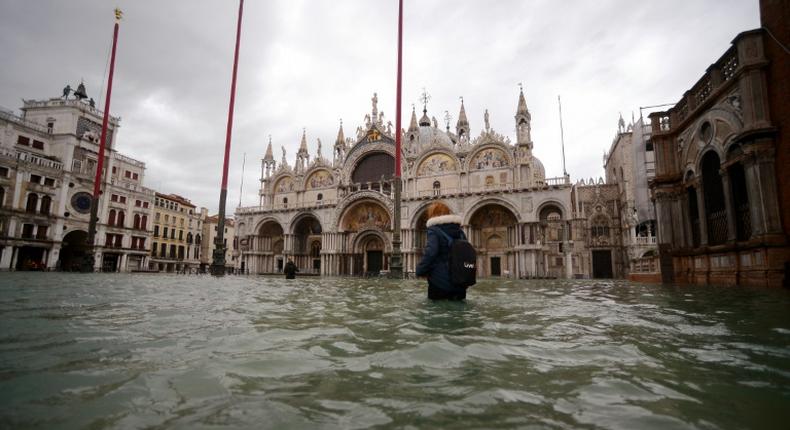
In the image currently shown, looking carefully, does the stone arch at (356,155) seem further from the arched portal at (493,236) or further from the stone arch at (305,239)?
the arched portal at (493,236)

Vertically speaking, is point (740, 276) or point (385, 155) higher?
point (385, 155)

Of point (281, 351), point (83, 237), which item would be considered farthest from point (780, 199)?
point (83, 237)

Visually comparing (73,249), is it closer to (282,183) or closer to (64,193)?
(64,193)

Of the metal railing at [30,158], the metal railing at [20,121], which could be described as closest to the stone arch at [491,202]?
the metal railing at [30,158]

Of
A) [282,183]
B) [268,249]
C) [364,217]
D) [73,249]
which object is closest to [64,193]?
[73,249]

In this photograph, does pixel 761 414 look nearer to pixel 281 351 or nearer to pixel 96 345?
pixel 281 351

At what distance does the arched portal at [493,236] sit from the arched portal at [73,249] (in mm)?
39303

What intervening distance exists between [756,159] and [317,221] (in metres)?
36.3

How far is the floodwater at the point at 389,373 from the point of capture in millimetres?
1658

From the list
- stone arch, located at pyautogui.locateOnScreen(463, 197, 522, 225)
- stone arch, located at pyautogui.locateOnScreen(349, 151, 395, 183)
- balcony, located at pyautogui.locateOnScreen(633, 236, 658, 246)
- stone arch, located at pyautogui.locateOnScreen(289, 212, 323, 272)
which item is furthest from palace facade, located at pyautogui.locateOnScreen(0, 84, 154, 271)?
balcony, located at pyautogui.locateOnScreen(633, 236, 658, 246)

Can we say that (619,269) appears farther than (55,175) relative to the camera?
No

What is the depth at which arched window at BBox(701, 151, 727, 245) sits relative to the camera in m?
11.5

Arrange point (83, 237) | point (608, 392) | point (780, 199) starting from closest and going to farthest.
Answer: point (608, 392)
point (780, 199)
point (83, 237)

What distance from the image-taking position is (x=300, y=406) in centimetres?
178
